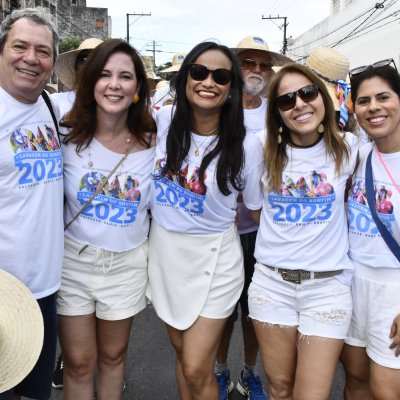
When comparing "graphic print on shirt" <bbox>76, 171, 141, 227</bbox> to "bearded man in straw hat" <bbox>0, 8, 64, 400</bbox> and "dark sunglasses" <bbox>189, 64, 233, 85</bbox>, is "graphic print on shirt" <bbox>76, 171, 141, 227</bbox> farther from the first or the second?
"dark sunglasses" <bbox>189, 64, 233, 85</bbox>

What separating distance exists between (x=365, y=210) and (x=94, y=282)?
4.94 ft

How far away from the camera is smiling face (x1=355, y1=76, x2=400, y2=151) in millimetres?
2250

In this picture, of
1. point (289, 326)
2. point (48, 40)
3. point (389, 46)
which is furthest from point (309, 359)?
point (389, 46)

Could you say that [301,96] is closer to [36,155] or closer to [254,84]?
[254,84]

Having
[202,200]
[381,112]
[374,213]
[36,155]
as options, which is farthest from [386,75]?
[36,155]

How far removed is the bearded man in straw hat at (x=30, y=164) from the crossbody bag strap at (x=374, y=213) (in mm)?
1588

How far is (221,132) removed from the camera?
101 inches

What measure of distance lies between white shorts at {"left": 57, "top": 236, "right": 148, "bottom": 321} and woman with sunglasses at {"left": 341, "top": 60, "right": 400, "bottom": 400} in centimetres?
125

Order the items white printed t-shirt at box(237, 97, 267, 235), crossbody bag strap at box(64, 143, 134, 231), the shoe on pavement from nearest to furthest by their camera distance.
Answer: crossbody bag strap at box(64, 143, 134, 231) → white printed t-shirt at box(237, 97, 267, 235) → the shoe on pavement

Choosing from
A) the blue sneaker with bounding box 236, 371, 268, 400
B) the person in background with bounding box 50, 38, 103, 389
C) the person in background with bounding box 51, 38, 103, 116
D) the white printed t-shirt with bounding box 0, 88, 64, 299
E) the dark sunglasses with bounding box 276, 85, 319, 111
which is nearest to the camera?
the white printed t-shirt with bounding box 0, 88, 64, 299

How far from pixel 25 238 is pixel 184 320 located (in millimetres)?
982

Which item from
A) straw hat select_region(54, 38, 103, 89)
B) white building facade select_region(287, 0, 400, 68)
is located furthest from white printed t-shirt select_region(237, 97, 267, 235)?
white building facade select_region(287, 0, 400, 68)

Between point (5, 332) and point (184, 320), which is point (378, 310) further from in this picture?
point (5, 332)

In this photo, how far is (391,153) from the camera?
2.28 m
